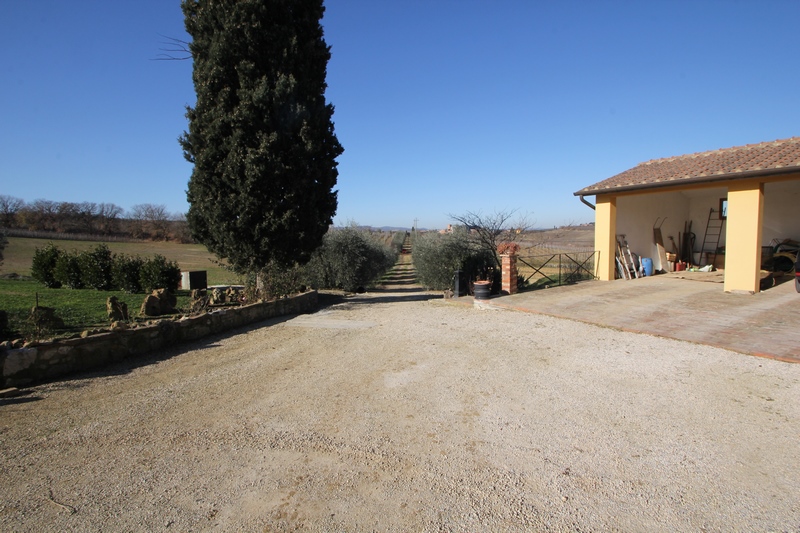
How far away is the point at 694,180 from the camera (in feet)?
36.0

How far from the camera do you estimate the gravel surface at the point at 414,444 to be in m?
2.69

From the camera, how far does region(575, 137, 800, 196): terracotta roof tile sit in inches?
396

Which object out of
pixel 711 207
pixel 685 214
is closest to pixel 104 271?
pixel 685 214

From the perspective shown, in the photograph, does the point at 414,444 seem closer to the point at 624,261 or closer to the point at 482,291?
the point at 482,291

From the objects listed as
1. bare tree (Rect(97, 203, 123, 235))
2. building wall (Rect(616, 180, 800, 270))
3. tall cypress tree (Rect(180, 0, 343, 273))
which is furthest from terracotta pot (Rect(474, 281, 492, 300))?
bare tree (Rect(97, 203, 123, 235))

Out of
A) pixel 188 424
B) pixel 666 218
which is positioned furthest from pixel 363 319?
pixel 666 218

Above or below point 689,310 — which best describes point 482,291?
above

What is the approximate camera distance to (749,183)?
10.2 metres

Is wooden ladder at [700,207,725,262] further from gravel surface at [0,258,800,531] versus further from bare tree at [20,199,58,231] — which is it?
bare tree at [20,199,58,231]

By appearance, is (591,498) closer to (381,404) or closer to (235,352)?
(381,404)

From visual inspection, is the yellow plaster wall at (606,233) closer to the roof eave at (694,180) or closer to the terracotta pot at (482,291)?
the roof eave at (694,180)

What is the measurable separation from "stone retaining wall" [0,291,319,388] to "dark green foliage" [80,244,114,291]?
31.2ft

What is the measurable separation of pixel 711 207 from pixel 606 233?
18.8 ft

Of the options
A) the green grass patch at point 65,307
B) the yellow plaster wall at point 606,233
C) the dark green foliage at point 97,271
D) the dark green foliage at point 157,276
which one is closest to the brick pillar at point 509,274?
the yellow plaster wall at point 606,233
